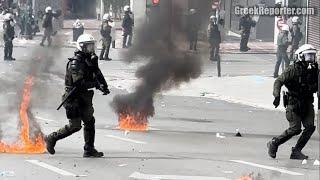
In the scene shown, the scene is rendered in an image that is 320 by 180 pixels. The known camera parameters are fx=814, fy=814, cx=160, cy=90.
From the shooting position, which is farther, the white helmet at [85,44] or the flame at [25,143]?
the flame at [25,143]

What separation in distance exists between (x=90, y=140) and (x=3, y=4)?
1935 centimetres

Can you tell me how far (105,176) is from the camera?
31.1 ft

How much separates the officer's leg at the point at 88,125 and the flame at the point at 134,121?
285 cm

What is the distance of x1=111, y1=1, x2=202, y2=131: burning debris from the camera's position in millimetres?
13648

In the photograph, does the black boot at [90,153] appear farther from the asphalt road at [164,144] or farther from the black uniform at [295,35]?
the black uniform at [295,35]

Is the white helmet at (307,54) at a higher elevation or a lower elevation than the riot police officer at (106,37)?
higher

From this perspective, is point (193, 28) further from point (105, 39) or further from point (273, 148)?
point (105, 39)

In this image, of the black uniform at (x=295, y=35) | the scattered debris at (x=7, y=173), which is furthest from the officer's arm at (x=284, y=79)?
the black uniform at (x=295, y=35)

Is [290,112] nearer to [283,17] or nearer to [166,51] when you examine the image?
[166,51]

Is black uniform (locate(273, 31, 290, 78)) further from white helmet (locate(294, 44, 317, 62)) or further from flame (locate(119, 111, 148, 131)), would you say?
white helmet (locate(294, 44, 317, 62))

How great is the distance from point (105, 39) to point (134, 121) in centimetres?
1528

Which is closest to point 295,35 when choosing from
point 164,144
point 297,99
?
point 164,144

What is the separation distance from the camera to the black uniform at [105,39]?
28625 mm

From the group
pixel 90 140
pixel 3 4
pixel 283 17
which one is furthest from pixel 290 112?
pixel 283 17
